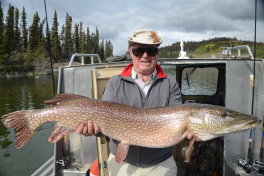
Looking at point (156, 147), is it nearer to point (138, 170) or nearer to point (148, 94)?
point (138, 170)

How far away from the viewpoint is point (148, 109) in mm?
2338

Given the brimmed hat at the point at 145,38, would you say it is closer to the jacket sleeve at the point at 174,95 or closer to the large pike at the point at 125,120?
the jacket sleeve at the point at 174,95

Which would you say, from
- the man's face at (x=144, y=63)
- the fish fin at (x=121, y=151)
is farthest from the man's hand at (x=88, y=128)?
the man's face at (x=144, y=63)

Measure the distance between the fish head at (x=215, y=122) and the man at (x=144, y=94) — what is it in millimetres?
341

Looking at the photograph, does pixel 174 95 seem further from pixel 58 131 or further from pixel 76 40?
pixel 76 40

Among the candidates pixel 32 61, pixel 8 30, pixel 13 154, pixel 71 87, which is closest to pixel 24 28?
pixel 8 30

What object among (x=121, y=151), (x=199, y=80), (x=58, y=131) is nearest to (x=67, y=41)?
(x=199, y=80)

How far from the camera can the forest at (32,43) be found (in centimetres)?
5094

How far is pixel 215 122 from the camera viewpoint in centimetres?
217

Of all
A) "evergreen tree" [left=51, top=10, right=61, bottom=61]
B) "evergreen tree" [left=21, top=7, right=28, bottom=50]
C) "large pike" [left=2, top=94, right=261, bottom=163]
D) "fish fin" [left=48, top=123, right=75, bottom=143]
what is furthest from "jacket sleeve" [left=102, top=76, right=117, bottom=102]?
"evergreen tree" [left=21, top=7, right=28, bottom=50]

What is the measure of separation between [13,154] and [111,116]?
7.91 m

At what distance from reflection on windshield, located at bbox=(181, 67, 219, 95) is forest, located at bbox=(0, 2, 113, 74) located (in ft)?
84.1

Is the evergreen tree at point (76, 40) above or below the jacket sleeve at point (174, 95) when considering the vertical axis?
above

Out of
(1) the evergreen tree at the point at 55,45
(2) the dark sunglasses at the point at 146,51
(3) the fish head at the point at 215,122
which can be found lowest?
(3) the fish head at the point at 215,122
